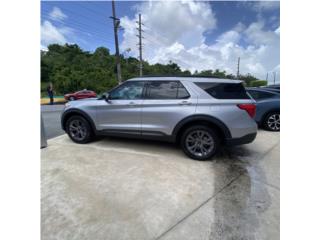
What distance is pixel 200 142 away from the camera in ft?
10.9

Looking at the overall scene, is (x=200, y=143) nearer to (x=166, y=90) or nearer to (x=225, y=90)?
(x=225, y=90)

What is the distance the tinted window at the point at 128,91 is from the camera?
3.65m

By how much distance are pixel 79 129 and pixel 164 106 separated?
2.17 m

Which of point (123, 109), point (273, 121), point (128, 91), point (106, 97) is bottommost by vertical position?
point (273, 121)

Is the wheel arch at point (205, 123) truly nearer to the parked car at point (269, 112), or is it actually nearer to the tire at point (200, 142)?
the tire at point (200, 142)

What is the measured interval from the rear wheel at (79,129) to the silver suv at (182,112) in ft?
0.80

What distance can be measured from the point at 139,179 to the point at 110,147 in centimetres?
152

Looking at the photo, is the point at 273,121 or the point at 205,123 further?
the point at 273,121

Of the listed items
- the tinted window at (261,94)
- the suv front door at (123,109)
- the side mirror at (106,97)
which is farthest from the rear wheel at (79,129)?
the tinted window at (261,94)

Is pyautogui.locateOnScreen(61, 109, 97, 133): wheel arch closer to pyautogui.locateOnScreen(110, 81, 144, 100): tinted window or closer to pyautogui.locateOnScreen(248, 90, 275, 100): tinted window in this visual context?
pyautogui.locateOnScreen(110, 81, 144, 100): tinted window

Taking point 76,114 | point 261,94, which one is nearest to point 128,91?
point 76,114

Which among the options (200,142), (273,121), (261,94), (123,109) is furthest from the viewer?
(261,94)
